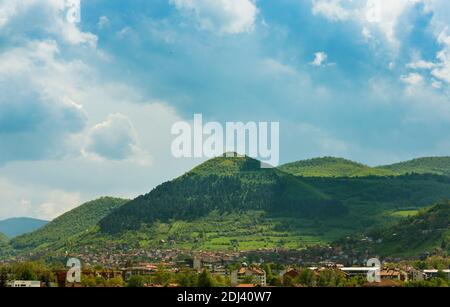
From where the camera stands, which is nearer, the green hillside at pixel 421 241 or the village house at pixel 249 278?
the village house at pixel 249 278

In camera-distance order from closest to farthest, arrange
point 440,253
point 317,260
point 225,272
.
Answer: point 225,272, point 440,253, point 317,260

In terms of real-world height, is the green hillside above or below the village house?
above

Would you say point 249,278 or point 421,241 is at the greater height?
point 421,241

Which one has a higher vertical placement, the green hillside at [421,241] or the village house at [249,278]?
the green hillside at [421,241]

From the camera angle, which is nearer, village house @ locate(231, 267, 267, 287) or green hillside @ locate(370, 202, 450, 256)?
village house @ locate(231, 267, 267, 287)

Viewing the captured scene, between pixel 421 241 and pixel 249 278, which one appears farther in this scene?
pixel 421 241
